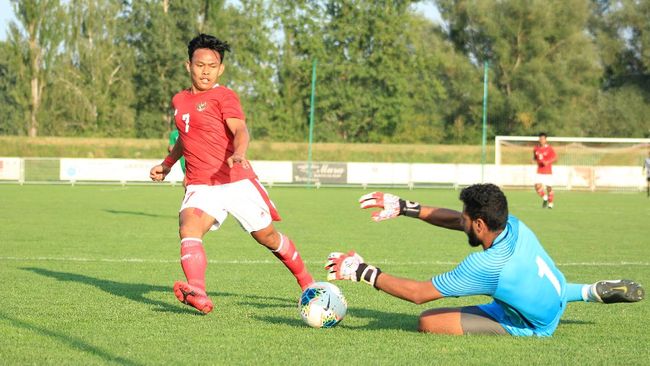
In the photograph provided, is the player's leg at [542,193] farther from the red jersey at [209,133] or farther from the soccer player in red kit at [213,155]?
the red jersey at [209,133]

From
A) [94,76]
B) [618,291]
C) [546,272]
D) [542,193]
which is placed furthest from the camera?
[94,76]

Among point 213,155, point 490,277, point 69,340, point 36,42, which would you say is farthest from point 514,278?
point 36,42

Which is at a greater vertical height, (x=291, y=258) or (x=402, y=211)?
(x=402, y=211)

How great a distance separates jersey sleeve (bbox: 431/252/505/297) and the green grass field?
396 millimetres

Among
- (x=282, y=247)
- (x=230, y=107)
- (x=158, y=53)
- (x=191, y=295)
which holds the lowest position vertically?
(x=191, y=295)

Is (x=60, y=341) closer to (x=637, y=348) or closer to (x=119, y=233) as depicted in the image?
(x=637, y=348)

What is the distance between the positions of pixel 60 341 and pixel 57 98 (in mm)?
51628

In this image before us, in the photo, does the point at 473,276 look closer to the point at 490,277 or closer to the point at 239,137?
the point at 490,277

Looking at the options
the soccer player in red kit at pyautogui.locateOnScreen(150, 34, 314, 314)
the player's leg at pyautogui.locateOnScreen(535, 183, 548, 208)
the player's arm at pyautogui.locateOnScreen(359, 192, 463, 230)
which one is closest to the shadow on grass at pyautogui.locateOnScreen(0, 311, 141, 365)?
the soccer player in red kit at pyautogui.locateOnScreen(150, 34, 314, 314)

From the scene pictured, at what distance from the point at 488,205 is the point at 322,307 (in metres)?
1.56

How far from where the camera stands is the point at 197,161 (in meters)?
7.68

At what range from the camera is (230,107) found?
763cm

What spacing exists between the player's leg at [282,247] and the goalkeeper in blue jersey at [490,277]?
4.18 ft

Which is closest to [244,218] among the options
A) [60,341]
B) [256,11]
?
[60,341]
